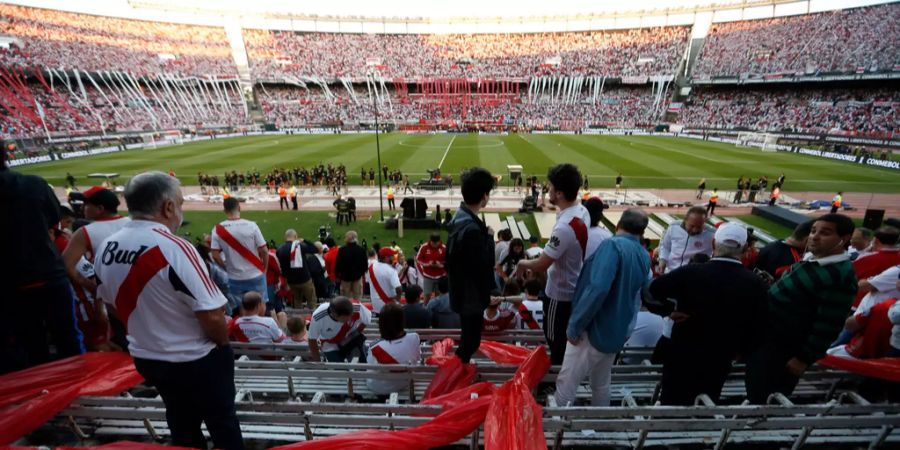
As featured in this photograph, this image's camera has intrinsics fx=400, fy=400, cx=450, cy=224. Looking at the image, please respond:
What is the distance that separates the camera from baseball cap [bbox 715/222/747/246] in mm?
2914

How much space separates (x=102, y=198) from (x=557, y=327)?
14.2 ft

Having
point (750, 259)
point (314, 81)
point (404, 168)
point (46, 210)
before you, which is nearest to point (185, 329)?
point (46, 210)

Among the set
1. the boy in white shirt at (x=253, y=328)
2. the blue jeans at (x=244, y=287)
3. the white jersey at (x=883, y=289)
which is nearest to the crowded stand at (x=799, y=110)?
the white jersey at (x=883, y=289)

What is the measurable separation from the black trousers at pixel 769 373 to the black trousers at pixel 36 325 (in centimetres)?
592

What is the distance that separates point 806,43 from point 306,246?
244 feet

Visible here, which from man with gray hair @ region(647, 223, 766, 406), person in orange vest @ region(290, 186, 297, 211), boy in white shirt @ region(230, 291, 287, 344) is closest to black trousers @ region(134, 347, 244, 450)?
boy in white shirt @ region(230, 291, 287, 344)

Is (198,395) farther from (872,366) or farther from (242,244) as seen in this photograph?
(872,366)

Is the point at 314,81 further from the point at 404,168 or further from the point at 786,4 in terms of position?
the point at 786,4

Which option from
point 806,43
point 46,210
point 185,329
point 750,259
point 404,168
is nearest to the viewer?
point 185,329

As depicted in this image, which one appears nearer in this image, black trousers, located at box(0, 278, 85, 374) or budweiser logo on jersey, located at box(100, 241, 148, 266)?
budweiser logo on jersey, located at box(100, 241, 148, 266)

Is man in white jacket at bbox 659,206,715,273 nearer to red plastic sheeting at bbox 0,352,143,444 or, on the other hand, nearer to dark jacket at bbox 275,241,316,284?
red plastic sheeting at bbox 0,352,143,444

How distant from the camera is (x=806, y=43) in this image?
55.1 m

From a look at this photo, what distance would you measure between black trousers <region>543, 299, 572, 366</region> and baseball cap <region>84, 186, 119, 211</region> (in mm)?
4090

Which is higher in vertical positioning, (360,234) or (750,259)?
(750,259)
